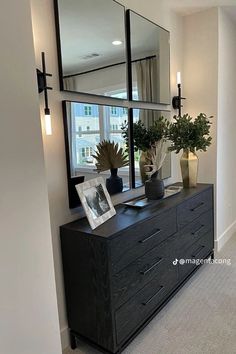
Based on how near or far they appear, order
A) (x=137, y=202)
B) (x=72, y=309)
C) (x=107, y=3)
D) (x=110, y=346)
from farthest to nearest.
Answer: (x=137, y=202)
(x=107, y=3)
(x=72, y=309)
(x=110, y=346)

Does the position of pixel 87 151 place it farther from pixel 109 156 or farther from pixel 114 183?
pixel 114 183

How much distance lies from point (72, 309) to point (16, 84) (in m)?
1.45

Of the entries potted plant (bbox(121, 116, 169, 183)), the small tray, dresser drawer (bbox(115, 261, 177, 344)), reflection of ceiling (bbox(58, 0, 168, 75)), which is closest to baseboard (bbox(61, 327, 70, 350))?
dresser drawer (bbox(115, 261, 177, 344))

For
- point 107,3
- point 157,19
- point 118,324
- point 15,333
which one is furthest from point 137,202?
point 157,19

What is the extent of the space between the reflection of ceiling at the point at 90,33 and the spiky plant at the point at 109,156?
56 centimetres

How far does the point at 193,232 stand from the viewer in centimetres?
255

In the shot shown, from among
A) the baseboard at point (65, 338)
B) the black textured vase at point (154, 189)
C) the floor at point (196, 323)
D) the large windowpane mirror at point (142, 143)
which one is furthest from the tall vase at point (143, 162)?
the baseboard at point (65, 338)

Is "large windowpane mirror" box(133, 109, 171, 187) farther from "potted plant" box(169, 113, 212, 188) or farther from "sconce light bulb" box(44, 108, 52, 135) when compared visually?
"sconce light bulb" box(44, 108, 52, 135)

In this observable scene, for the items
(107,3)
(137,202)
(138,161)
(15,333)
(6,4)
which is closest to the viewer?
(6,4)

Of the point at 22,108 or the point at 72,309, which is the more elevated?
the point at 22,108

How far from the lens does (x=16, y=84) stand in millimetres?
1104

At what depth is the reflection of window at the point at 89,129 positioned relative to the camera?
1880 mm

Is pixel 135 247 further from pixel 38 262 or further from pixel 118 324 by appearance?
pixel 38 262

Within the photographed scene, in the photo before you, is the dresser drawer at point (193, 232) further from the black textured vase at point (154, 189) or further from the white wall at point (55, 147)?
the white wall at point (55, 147)
